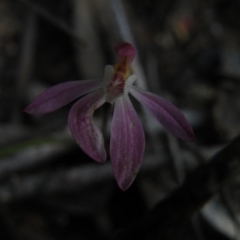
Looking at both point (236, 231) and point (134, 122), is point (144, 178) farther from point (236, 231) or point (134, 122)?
point (134, 122)

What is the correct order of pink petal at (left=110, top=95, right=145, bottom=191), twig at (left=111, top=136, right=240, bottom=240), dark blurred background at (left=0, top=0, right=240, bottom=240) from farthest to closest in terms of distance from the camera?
dark blurred background at (left=0, top=0, right=240, bottom=240) < twig at (left=111, top=136, right=240, bottom=240) < pink petal at (left=110, top=95, right=145, bottom=191)

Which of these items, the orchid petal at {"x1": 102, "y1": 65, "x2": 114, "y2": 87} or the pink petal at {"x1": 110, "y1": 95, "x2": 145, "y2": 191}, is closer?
the pink petal at {"x1": 110, "y1": 95, "x2": 145, "y2": 191}

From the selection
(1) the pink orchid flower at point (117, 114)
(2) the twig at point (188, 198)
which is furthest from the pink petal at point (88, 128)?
(2) the twig at point (188, 198)

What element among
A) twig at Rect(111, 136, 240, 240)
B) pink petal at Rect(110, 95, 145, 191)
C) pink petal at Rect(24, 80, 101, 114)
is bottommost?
twig at Rect(111, 136, 240, 240)

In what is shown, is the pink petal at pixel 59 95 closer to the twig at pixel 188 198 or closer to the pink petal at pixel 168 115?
the pink petal at pixel 168 115

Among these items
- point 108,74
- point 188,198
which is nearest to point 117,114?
point 108,74

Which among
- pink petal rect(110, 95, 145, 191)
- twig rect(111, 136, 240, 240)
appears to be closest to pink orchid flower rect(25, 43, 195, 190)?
pink petal rect(110, 95, 145, 191)

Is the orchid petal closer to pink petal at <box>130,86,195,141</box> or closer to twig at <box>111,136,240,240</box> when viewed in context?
pink petal at <box>130,86,195,141</box>
